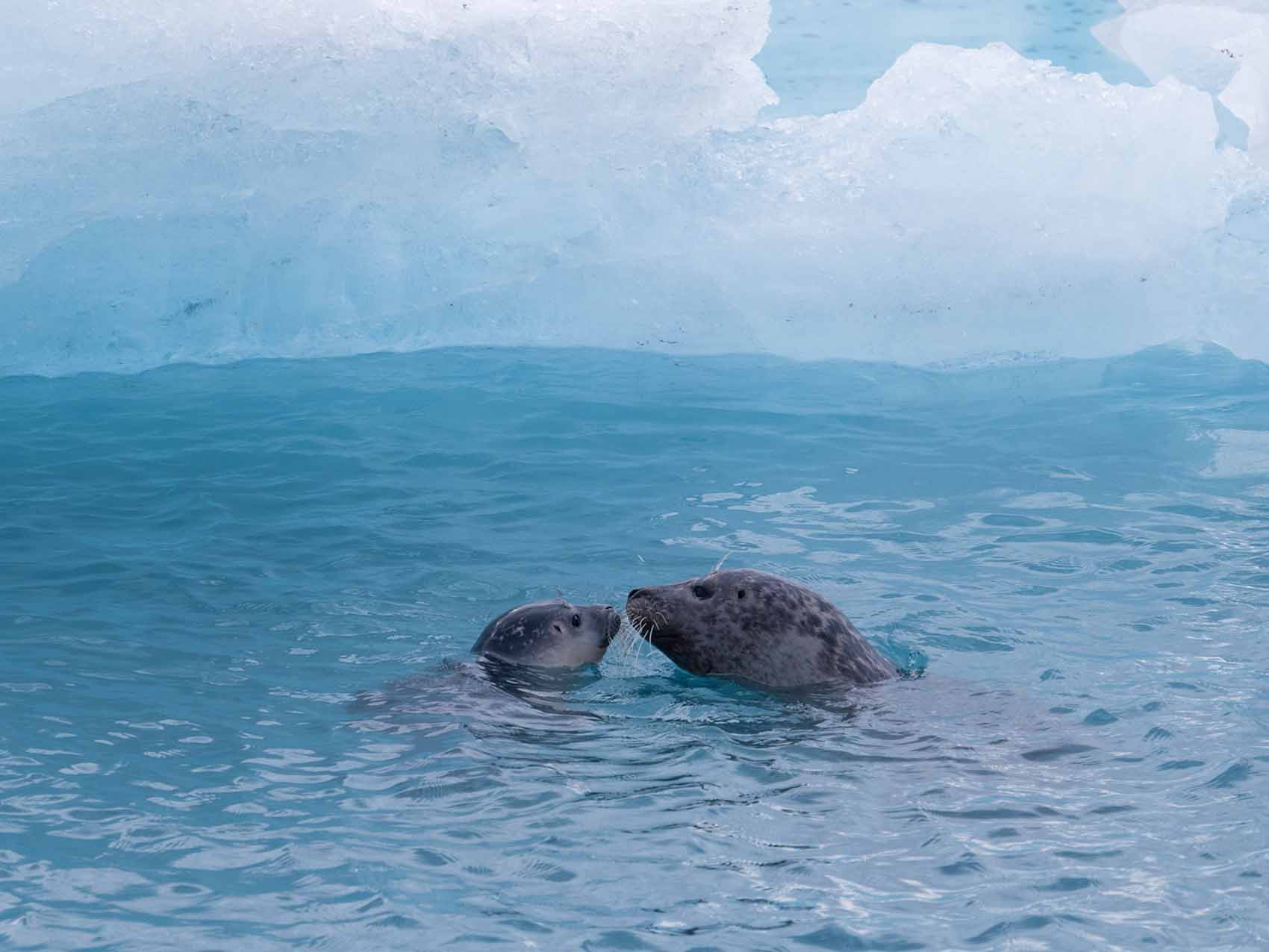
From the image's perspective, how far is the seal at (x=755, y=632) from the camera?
205 inches

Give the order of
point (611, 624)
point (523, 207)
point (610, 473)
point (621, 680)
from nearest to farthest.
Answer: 1. point (621, 680)
2. point (611, 624)
3. point (610, 473)
4. point (523, 207)

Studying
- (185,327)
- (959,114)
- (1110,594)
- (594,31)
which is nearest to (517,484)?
(1110,594)

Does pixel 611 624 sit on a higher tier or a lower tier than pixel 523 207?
lower

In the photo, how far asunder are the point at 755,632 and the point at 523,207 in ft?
21.7

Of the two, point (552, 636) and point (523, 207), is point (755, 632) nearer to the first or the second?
point (552, 636)

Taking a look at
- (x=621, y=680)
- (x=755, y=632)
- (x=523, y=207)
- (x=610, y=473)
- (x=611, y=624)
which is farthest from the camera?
(x=523, y=207)

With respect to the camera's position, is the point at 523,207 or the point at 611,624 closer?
the point at 611,624

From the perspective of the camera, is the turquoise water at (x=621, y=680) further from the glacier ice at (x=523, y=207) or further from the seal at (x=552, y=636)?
the glacier ice at (x=523, y=207)

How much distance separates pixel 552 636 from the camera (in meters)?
5.52

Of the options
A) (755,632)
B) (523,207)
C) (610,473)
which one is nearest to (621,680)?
(755,632)

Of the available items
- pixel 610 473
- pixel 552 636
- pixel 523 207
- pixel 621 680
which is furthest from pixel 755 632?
pixel 523 207

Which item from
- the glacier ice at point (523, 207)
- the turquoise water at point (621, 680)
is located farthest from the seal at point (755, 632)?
the glacier ice at point (523, 207)

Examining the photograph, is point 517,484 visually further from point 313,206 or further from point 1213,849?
point 1213,849

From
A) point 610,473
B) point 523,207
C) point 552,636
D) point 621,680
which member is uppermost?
point 523,207
